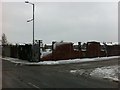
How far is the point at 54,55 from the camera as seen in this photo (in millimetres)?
42562

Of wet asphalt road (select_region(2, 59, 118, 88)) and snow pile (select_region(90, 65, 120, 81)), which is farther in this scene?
snow pile (select_region(90, 65, 120, 81))

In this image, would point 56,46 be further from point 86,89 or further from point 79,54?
point 86,89

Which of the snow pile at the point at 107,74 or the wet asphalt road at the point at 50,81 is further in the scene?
the snow pile at the point at 107,74

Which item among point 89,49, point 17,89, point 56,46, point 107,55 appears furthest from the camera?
point 107,55

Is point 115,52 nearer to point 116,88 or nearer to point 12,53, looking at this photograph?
point 12,53

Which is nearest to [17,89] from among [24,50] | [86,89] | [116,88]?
[86,89]

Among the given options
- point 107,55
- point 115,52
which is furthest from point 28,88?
point 115,52

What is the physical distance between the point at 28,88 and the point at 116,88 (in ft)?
12.8

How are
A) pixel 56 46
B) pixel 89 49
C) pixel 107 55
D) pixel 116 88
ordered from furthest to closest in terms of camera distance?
pixel 107 55 → pixel 89 49 → pixel 56 46 → pixel 116 88

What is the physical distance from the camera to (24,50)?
4781 centimetres

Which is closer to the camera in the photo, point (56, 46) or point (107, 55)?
point (56, 46)

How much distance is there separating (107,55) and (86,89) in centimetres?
3670

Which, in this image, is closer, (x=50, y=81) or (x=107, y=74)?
(x=50, y=81)

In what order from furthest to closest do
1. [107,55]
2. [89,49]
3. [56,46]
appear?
1. [107,55]
2. [89,49]
3. [56,46]
